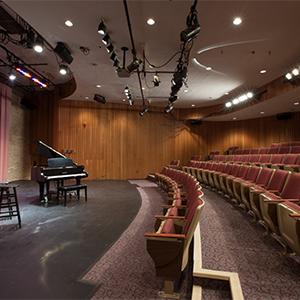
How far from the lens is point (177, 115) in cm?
991

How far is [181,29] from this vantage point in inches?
141

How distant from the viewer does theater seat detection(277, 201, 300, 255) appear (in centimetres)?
145

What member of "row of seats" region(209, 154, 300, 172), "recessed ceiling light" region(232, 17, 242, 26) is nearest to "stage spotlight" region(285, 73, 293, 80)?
"row of seats" region(209, 154, 300, 172)

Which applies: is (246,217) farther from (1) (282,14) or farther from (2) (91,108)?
(2) (91,108)

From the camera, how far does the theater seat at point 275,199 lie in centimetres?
190

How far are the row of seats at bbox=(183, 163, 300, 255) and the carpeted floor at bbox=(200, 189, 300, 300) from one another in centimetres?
13

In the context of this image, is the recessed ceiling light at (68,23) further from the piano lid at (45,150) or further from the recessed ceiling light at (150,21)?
the piano lid at (45,150)

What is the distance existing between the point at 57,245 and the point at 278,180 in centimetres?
242

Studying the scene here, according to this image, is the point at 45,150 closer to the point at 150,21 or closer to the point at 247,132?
the point at 150,21

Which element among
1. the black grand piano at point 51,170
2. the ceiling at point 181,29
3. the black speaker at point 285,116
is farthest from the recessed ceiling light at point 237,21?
the black speaker at point 285,116

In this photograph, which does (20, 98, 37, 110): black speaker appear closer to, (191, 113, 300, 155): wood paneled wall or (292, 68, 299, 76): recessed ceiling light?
(191, 113, 300, 155): wood paneled wall

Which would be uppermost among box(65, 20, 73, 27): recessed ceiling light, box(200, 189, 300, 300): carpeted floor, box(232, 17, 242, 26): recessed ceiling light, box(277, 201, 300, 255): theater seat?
box(65, 20, 73, 27): recessed ceiling light

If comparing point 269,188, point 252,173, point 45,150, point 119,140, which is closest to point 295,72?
point 252,173

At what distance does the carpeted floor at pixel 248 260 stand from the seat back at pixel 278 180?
0.45 meters
